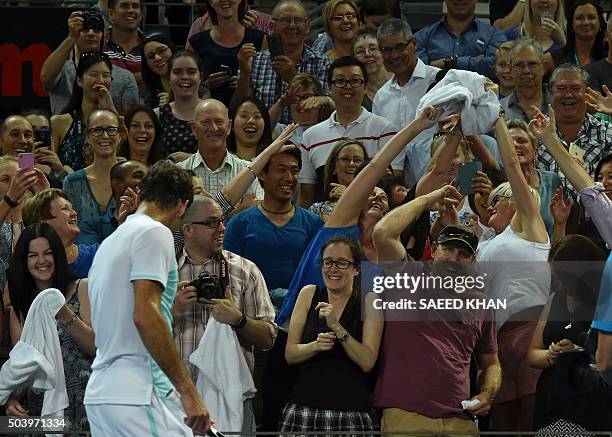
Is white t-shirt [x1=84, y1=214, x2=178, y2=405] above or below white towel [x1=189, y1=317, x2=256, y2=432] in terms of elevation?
above

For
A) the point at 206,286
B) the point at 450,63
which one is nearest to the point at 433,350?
the point at 206,286

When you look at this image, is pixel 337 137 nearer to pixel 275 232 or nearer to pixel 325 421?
pixel 275 232

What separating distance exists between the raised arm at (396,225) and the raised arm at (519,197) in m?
0.34

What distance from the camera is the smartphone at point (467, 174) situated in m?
7.84

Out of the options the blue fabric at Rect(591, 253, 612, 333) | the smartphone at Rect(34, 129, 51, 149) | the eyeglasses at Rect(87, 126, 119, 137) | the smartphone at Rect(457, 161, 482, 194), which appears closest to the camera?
the blue fabric at Rect(591, 253, 612, 333)

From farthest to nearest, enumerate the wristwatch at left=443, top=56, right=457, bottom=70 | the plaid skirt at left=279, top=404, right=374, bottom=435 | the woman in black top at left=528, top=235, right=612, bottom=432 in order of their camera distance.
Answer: the wristwatch at left=443, top=56, right=457, bottom=70 < the plaid skirt at left=279, top=404, right=374, bottom=435 < the woman in black top at left=528, top=235, right=612, bottom=432

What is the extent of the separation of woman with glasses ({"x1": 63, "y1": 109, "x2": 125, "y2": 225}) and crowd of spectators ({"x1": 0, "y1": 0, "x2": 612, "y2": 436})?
1cm

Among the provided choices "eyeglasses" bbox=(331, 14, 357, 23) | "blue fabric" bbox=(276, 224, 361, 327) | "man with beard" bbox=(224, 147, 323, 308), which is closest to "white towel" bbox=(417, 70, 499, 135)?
"blue fabric" bbox=(276, 224, 361, 327)

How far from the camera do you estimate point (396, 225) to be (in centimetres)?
707

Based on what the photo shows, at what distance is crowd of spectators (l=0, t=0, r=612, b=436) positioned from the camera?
5852 millimetres

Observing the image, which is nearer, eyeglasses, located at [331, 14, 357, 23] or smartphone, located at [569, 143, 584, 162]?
smartphone, located at [569, 143, 584, 162]

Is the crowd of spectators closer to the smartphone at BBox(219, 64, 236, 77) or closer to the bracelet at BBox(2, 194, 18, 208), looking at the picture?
the bracelet at BBox(2, 194, 18, 208)

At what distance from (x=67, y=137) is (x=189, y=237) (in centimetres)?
280

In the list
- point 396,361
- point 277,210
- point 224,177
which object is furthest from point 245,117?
point 396,361
